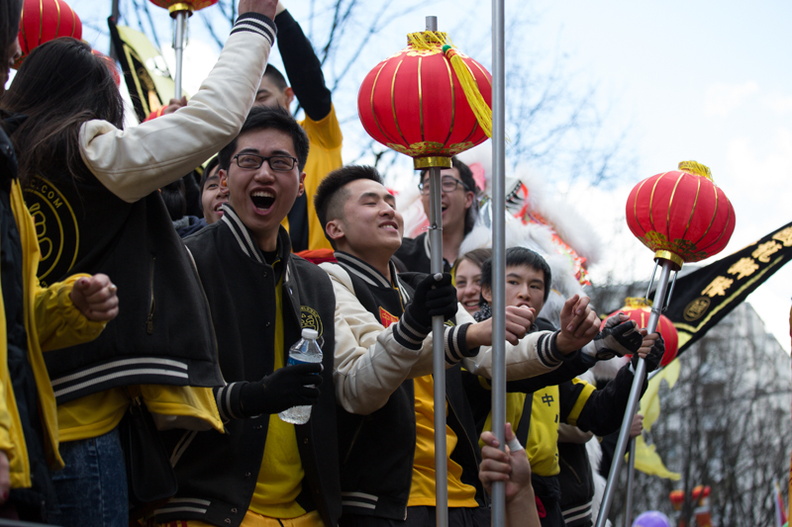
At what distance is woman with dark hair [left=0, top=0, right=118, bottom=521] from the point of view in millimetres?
1967

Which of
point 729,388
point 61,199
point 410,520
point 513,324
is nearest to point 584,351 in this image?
point 513,324

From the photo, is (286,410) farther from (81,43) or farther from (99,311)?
(81,43)

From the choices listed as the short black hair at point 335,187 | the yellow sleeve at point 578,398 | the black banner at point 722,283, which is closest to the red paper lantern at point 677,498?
the black banner at point 722,283

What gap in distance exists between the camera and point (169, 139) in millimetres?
2570

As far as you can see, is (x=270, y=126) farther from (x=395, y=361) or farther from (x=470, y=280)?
(x=470, y=280)

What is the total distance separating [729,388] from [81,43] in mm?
20527

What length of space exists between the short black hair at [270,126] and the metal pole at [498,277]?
2.46 feet

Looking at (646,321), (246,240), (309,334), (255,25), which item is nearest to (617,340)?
(309,334)

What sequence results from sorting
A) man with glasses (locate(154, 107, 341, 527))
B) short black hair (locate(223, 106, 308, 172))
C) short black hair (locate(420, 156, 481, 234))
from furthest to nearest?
short black hair (locate(420, 156, 481, 234)) < short black hair (locate(223, 106, 308, 172)) < man with glasses (locate(154, 107, 341, 527))

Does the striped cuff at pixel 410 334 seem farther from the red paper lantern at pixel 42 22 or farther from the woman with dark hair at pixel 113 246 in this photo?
the red paper lantern at pixel 42 22

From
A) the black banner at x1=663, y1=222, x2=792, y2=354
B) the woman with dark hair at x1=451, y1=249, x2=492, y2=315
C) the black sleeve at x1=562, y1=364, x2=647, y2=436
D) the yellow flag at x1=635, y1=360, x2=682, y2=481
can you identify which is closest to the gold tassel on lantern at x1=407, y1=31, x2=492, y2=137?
the woman with dark hair at x1=451, y1=249, x2=492, y2=315

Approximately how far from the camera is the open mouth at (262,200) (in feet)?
11.1

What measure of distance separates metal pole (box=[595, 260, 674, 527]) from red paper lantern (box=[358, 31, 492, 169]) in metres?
1.46

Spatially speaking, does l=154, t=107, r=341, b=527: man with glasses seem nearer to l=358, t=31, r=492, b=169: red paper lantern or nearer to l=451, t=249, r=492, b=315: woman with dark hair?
l=358, t=31, r=492, b=169: red paper lantern
